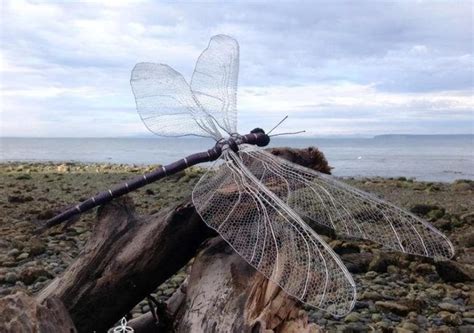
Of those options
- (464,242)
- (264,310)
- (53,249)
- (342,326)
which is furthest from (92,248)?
(464,242)

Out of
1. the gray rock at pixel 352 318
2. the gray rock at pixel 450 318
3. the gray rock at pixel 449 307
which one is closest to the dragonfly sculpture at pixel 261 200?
the gray rock at pixel 352 318

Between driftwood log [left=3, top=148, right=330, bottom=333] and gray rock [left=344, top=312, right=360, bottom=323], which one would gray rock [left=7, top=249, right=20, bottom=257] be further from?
gray rock [left=344, top=312, right=360, bottom=323]

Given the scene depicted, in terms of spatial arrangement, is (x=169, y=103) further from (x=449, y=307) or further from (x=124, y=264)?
(x=449, y=307)

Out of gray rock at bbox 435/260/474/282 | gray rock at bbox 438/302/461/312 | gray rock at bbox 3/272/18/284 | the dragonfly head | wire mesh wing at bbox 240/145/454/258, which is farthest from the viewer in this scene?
gray rock at bbox 435/260/474/282

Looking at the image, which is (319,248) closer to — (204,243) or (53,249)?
(204,243)

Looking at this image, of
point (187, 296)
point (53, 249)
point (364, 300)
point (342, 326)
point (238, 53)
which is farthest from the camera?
point (53, 249)

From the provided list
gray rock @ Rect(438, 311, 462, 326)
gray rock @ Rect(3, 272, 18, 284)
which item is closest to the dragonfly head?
gray rock @ Rect(438, 311, 462, 326)
